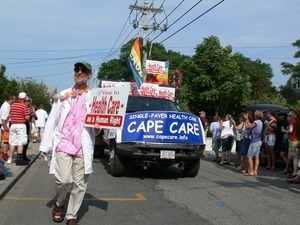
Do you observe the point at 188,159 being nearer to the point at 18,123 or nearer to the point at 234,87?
the point at 18,123

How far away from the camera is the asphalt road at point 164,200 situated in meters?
6.51

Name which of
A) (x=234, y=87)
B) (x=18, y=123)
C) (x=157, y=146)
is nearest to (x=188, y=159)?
(x=157, y=146)

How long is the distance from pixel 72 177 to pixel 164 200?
8.02 feet

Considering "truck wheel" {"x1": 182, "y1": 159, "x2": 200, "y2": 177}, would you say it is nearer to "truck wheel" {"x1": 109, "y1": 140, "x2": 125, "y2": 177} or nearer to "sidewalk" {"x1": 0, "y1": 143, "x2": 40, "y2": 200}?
"truck wheel" {"x1": 109, "y1": 140, "x2": 125, "y2": 177}

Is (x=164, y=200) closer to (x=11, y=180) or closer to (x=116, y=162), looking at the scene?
(x=116, y=162)

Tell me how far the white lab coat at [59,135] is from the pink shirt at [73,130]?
0.05 metres

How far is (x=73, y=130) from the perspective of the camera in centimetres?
589

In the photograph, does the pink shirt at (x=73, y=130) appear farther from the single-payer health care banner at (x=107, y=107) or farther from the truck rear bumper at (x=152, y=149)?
the truck rear bumper at (x=152, y=149)

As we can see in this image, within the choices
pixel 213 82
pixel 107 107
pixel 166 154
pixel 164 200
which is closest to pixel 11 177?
pixel 166 154

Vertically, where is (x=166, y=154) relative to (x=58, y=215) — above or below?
above

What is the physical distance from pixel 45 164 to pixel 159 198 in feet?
19.5

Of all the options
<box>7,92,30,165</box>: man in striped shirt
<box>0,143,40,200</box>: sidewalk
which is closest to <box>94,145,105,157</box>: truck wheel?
<box>0,143,40,200</box>: sidewalk

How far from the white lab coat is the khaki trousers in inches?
4.0

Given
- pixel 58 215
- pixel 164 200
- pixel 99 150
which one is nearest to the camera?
pixel 58 215
